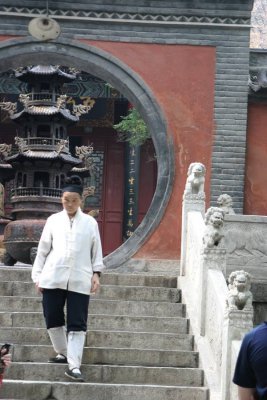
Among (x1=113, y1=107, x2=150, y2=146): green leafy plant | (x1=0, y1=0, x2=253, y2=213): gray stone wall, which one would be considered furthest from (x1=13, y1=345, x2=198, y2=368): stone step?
(x1=113, y1=107, x2=150, y2=146): green leafy plant

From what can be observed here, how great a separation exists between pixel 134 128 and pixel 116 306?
38.4ft

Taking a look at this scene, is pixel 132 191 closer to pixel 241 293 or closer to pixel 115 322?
pixel 115 322

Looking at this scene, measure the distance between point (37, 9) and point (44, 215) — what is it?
2.63 m

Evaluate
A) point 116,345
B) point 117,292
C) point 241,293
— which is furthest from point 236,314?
point 117,292

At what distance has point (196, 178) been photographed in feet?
36.8

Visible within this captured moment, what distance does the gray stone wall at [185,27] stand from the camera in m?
14.5

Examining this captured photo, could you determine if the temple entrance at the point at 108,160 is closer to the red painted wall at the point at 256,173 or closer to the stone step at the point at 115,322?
the red painted wall at the point at 256,173

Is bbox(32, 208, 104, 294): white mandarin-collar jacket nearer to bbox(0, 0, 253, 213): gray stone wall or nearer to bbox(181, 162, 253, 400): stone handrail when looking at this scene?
bbox(181, 162, 253, 400): stone handrail

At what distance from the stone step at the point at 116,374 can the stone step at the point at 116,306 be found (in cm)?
142

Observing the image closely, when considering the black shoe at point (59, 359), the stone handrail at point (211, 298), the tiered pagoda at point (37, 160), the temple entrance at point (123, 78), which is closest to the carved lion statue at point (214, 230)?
the stone handrail at point (211, 298)

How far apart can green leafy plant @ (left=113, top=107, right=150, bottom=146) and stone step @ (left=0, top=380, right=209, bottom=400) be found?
13.2 m

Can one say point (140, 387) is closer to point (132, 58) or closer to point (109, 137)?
point (132, 58)

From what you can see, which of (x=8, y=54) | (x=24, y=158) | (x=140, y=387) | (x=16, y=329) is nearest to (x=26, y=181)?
(x=24, y=158)

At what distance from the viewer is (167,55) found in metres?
14.6
